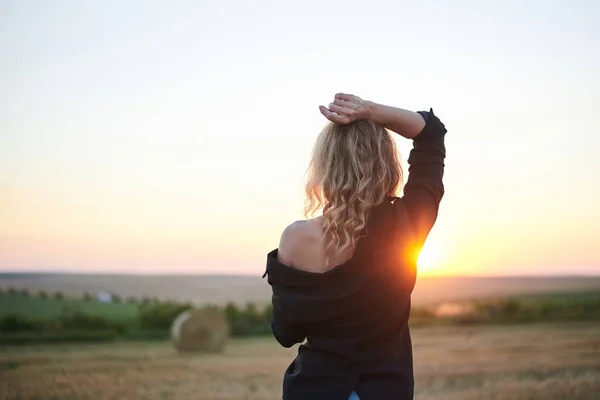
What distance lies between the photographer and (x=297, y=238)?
8.13 ft

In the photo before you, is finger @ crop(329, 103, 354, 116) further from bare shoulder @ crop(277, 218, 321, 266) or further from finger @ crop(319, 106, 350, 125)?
bare shoulder @ crop(277, 218, 321, 266)

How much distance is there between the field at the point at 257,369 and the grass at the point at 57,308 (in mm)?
1112

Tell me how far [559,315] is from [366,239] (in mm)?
17003

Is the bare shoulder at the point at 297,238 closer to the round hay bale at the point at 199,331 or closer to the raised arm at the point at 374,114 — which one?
the raised arm at the point at 374,114

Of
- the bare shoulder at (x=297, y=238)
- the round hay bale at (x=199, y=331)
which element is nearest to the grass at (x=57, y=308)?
the round hay bale at (x=199, y=331)

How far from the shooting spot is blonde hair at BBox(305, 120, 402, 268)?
243 centimetres

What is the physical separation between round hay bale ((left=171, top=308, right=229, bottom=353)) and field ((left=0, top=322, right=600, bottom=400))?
10.5 inches

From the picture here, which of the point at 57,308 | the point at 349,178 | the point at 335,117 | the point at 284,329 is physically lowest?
the point at 57,308

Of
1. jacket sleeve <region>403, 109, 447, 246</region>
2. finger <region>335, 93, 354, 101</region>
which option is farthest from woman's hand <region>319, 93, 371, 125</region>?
jacket sleeve <region>403, 109, 447, 246</region>

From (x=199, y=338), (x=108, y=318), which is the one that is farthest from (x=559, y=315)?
(x=108, y=318)

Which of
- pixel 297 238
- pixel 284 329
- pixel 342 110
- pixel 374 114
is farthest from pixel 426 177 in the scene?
pixel 284 329

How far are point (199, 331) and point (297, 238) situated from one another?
492 inches

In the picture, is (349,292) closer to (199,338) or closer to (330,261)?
(330,261)

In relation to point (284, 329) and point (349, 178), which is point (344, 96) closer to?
point (349, 178)
